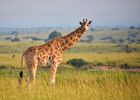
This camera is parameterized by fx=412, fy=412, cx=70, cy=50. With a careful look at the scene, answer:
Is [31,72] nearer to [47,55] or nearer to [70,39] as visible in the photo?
[47,55]

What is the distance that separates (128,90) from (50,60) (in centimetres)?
338

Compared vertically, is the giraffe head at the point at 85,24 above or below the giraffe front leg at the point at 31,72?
above

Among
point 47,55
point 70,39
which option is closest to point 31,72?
point 47,55

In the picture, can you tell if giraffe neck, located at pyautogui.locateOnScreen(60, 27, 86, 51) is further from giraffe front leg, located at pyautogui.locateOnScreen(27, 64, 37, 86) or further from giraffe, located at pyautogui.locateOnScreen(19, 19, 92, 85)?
giraffe front leg, located at pyautogui.locateOnScreen(27, 64, 37, 86)

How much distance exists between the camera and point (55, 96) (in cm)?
845

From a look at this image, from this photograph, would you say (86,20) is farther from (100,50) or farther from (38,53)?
(100,50)

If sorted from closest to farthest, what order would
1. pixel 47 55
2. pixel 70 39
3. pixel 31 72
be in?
pixel 31 72, pixel 47 55, pixel 70 39

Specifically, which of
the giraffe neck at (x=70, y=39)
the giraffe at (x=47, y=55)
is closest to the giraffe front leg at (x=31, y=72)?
the giraffe at (x=47, y=55)

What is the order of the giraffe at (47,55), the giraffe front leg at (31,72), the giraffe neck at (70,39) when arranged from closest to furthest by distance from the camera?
the giraffe front leg at (31,72) < the giraffe at (47,55) < the giraffe neck at (70,39)

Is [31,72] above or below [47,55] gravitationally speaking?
below

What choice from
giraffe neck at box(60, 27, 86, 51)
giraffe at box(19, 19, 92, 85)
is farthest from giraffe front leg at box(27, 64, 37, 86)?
giraffe neck at box(60, 27, 86, 51)

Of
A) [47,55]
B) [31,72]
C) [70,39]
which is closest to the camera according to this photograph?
[31,72]

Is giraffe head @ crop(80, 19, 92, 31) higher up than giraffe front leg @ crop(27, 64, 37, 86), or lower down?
higher up

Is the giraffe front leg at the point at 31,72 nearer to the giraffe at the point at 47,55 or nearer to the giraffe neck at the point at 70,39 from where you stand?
the giraffe at the point at 47,55
